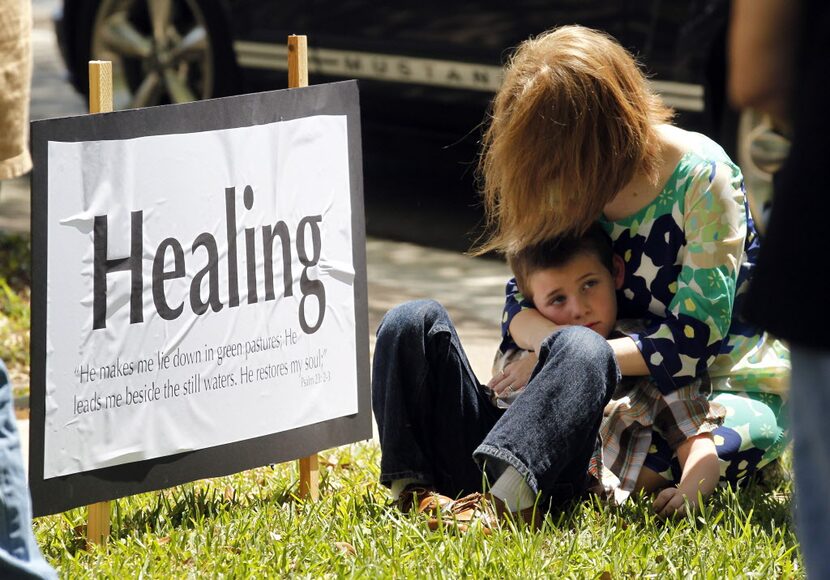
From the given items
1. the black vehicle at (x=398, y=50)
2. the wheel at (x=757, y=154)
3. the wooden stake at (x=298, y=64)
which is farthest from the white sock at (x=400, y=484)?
the wheel at (x=757, y=154)

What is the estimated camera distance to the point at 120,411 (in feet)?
9.60

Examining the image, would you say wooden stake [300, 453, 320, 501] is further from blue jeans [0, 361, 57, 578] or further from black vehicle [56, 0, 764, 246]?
black vehicle [56, 0, 764, 246]

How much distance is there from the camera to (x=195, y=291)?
9.91 ft

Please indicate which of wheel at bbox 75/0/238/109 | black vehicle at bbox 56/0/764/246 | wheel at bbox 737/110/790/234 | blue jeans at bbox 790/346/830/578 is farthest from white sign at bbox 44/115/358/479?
wheel at bbox 75/0/238/109

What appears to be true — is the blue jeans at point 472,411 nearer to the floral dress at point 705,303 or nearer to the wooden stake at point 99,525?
the floral dress at point 705,303

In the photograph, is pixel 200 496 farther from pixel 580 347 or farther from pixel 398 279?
pixel 398 279

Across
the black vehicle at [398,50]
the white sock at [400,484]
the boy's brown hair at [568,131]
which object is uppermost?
the black vehicle at [398,50]

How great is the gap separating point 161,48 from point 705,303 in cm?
440

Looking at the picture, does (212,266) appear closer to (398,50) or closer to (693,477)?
(693,477)

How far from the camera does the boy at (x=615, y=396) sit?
3209mm

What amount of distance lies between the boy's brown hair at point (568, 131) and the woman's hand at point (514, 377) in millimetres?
285

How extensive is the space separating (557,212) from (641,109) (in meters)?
0.30

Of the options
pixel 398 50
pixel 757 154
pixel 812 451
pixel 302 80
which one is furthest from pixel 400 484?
pixel 398 50

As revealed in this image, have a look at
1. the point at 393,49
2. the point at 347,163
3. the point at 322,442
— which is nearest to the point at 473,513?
the point at 322,442
